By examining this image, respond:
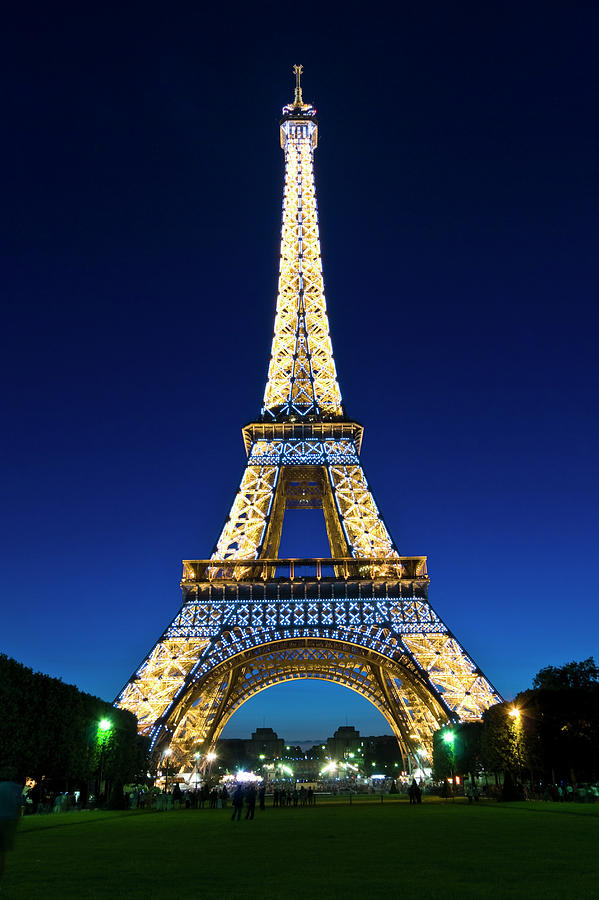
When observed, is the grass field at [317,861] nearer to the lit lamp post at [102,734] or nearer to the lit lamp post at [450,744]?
the lit lamp post at [102,734]

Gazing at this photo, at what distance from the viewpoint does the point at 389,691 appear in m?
62.7

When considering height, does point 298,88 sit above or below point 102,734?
above

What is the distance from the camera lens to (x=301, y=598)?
4631 centimetres

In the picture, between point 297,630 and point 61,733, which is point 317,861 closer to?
point 61,733

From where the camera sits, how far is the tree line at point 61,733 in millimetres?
31219

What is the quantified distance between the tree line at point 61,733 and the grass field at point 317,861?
37.7 feet

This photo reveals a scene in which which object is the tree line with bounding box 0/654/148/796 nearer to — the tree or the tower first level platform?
the tower first level platform

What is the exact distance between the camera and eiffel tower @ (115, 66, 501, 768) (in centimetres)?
4262

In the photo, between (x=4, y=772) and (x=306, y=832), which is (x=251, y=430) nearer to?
(x=306, y=832)

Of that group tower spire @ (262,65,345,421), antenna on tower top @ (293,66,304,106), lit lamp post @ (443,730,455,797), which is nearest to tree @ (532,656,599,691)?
lit lamp post @ (443,730,455,797)

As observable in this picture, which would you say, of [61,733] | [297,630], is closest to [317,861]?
[61,733]

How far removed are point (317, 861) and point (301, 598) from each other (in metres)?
34.0

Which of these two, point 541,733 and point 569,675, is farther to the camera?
point 569,675

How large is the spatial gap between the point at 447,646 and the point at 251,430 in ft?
72.3
